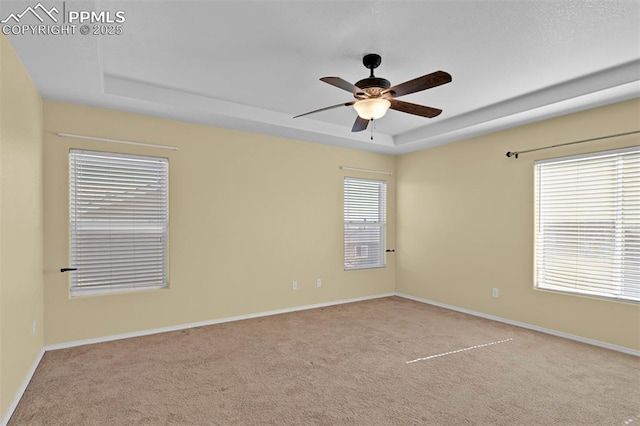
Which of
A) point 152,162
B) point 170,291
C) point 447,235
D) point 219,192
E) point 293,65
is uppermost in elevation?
point 293,65

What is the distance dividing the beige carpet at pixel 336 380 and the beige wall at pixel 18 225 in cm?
32

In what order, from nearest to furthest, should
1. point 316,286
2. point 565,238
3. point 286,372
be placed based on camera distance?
point 286,372, point 565,238, point 316,286

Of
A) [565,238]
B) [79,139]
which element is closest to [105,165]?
[79,139]

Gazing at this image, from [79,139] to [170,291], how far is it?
1890mm

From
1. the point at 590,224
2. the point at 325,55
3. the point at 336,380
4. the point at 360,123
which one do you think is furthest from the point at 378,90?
the point at 590,224

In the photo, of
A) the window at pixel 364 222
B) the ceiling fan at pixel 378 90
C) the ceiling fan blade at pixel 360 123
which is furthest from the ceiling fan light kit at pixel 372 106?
the window at pixel 364 222

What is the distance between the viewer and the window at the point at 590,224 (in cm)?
354

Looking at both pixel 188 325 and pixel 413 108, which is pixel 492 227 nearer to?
pixel 413 108

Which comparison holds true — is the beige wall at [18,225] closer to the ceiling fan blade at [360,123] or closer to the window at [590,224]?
the ceiling fan blade at [360,123]

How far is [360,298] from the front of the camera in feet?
19.1

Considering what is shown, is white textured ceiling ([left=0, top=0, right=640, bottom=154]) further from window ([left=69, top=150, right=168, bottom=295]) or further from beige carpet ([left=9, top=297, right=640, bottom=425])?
beige carpet ([left=9, top=297, right=640, bottom=425])

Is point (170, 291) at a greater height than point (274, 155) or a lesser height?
lesser

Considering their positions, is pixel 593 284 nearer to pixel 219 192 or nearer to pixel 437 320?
pixel 437 320

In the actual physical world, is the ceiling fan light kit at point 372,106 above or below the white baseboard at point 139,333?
above
